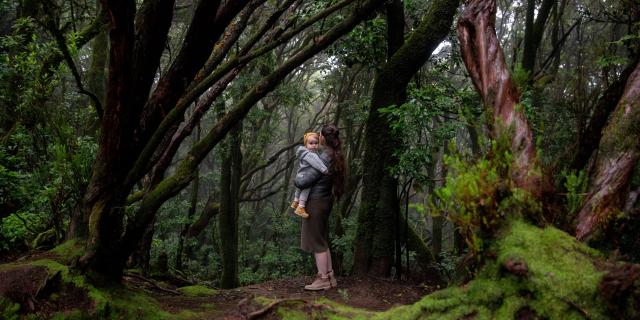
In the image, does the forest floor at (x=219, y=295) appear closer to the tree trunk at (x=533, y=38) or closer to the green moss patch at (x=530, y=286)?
the green moss patch at (x=530, y=286)

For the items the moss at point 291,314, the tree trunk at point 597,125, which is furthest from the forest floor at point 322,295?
the tree trunk at point 597,125

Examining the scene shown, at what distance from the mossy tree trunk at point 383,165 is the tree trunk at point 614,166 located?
3.57 meters

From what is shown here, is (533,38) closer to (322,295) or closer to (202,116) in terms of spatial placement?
(202,116)

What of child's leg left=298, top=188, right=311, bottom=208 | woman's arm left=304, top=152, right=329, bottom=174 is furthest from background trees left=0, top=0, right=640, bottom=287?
child's leg left=298, top=188, right=311, bottom=208

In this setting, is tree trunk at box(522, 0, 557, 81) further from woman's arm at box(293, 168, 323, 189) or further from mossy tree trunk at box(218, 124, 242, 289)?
woman's arm at box(293, 168, 323, 189)

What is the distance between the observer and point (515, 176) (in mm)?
2451

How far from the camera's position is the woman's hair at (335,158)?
573 centimetres

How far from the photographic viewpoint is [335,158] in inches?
225

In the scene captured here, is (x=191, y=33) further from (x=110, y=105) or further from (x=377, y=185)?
(x=377, y=185)

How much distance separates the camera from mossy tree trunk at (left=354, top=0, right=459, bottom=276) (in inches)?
251

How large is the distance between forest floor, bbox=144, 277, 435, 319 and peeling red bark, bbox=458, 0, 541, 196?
9.31 ft

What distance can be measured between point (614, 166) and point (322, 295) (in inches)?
148

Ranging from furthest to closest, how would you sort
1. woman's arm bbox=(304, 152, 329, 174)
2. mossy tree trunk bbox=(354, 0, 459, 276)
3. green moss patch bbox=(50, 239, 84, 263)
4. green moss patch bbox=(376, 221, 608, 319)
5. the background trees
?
mossy tree trunk bbox=(354, 0, 459, 276), woman's arm bbox=(304, 152, 329, 174), green moss patch bbox=(50, 239, 84, 263), the background trees, green moss patch bbox=(376, 221, 608, 319)

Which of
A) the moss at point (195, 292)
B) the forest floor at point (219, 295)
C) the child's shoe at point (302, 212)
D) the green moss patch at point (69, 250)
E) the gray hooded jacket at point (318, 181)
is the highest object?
the gray hooded jacket at point (318, 181)
